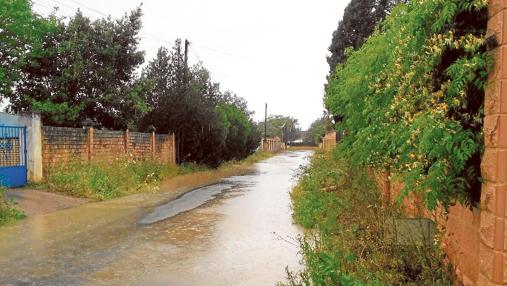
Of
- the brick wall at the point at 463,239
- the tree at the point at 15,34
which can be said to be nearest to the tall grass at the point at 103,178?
the tree at the point at 15,34

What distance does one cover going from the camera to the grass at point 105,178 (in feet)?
42.2

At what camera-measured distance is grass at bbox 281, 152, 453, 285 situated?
13.8 ft

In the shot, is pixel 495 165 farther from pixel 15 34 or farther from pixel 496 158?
pixel 15 34

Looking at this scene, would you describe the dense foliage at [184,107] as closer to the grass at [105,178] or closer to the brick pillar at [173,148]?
the brick pillar at [173,148]

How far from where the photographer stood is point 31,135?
12828mm

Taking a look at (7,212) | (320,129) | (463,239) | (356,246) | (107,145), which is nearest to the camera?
(463,239)

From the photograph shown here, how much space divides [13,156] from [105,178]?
9.20 feet

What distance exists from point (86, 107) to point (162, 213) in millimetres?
11059

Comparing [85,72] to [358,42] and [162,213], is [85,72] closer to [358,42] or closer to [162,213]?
[162,213]

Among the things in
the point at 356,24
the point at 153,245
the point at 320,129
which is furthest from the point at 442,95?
the point at 320,129

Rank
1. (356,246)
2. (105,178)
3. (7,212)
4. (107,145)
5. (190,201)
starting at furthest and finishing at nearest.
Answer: (107,145)
(105,178)
(190,201)
(7,212)
(356,246)

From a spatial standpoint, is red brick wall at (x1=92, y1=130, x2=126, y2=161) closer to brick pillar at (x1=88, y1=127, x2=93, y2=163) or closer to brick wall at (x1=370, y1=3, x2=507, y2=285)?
brick pillar at (x1=88, y1=127, x2=93, y2=163)

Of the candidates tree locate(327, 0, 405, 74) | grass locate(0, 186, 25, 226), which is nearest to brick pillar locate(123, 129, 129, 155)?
grass locate(0, 186, 25, 226)

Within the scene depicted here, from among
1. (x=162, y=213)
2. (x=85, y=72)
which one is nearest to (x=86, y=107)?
(x=85, y=72)
